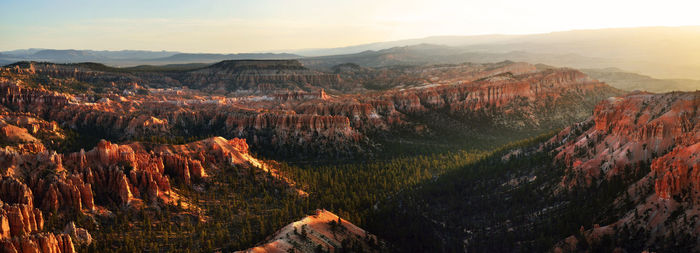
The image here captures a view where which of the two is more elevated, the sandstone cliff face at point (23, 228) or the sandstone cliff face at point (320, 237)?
the sandstone cliff face at point (23, 228)

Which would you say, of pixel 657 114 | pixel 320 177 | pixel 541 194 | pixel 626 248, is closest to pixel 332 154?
pixel 320 177

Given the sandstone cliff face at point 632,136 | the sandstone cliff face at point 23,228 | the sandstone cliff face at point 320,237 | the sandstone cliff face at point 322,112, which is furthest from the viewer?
the sandstone cliff face at point 322,112

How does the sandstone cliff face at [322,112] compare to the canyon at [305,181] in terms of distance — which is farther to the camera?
the sandstone cliff face at [322,112]

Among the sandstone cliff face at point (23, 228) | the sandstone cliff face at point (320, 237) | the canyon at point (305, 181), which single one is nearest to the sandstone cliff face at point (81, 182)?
the sandstone cliff face at point (23, 228)

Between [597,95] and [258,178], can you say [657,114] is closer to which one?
[258,178]

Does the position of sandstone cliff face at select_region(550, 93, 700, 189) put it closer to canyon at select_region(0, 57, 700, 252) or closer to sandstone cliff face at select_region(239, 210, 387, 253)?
canyon at select_region(0, 57, 700, 252)

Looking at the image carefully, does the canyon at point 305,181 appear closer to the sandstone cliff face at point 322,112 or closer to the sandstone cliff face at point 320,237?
the sandstone cliff face at point 320,237

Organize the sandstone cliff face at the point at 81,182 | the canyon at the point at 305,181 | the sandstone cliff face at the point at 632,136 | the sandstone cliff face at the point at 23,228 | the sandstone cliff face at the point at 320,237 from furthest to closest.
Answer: the sandstone cliff face at the point at 632,136
the canyon at the point at 305,181
the sandstone cliff face at the point at 320,237
the sandstone cliff face at the point at 81,182
the sandstone cliff face at the point at 23,228
